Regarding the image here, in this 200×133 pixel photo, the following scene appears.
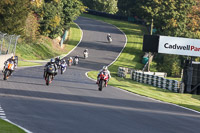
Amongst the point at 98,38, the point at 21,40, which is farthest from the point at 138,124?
the point at 98,38

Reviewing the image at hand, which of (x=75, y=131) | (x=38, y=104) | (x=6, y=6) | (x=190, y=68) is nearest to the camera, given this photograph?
(x=75, y=131)

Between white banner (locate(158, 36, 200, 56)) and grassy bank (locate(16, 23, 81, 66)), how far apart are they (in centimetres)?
1452

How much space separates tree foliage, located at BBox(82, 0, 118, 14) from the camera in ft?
383

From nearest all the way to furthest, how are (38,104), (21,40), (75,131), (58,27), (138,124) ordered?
(75,131), (138,124), (38,104), (21,40), (58,27)

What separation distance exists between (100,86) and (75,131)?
574 inches

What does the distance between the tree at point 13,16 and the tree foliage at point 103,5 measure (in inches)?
2644

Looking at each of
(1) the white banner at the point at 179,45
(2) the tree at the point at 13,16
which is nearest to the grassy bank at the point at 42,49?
(2) the tree at the point at 13,16

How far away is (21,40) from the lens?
2258 inches

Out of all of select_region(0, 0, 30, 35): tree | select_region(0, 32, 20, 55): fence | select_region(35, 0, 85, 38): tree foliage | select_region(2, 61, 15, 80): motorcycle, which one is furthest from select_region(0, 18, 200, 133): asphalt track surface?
select_region(35, 0, 85, 38): tree foliage

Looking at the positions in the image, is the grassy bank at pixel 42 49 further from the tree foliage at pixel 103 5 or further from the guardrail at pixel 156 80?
the tree foliage at pixel 103 5

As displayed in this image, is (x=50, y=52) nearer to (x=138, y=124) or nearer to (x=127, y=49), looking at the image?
(x=127, y=49)

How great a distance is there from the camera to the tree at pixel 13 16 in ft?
163

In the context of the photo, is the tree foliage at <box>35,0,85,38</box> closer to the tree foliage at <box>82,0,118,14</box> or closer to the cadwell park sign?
the cadwell park sign

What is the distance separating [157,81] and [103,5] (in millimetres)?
79932
